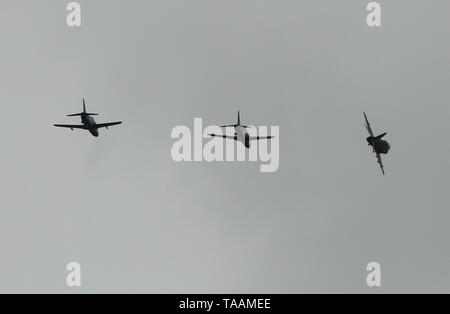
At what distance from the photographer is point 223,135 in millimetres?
198750
